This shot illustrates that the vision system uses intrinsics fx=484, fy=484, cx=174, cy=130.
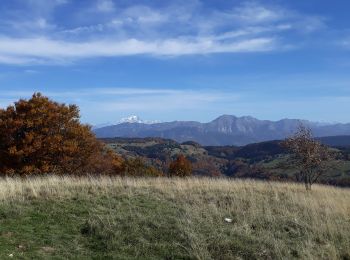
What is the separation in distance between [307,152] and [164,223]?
12.4 metres

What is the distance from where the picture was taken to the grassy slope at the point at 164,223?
10.3m

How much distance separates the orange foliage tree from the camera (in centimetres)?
3184

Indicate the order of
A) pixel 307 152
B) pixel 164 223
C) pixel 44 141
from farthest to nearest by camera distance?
pixel 44 141 < pixel 307 152 < pixel 164 223

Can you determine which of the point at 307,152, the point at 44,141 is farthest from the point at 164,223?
the point at 44,141

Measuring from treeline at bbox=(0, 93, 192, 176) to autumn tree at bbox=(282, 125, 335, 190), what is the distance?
15580 mm

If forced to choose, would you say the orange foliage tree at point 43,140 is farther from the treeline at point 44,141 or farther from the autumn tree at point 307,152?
the autumn tree at point 307,152

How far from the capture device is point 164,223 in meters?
12.1

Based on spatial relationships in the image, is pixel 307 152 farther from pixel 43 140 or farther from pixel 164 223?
pixel 43 140

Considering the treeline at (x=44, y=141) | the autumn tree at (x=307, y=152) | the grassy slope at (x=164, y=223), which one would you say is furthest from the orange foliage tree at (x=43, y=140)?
the autumn tree at (x=307, y=152)

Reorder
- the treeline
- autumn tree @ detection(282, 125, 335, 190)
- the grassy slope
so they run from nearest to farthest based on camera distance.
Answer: the grassy slope < autumn tree @ detection(282, 125, 335, 190) < the treeline

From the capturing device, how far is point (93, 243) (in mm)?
10828

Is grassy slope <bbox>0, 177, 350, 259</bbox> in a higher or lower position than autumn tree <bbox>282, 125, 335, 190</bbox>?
lower

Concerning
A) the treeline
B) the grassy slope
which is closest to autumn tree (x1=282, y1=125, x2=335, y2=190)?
the grassy slope

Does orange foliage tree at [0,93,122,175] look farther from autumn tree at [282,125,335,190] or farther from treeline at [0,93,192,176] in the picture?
autumn tree at [282,125,335,190]
